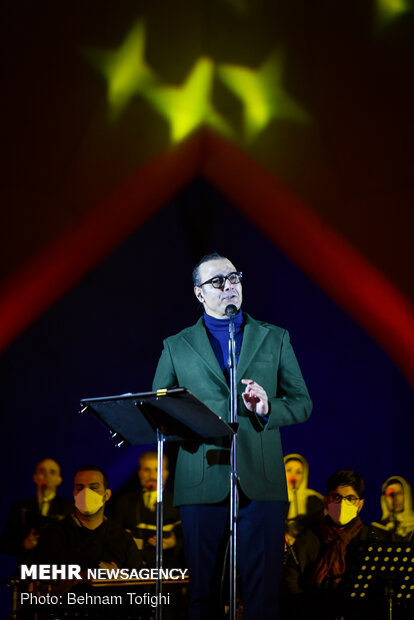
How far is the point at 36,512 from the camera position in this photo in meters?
4.70

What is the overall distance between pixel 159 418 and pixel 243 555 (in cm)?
56

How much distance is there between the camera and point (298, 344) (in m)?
5.14

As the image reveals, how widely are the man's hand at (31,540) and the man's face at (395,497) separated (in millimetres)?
2396

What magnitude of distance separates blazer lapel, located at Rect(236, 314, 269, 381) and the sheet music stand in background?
47.2 inches

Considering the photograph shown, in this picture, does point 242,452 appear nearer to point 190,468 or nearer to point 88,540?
point 190,468

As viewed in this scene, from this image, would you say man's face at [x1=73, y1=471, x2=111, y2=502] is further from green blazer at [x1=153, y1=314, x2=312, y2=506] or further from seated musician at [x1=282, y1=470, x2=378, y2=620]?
green blazer at [x1=153, y1=314, x2=312, y2=506]

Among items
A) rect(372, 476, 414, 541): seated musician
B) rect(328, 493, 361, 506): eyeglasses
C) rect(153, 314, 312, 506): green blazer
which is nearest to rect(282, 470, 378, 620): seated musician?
rect(328, 493, 361, 506): eyeglasses

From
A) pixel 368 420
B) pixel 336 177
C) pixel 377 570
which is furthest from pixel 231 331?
pixel 368 420

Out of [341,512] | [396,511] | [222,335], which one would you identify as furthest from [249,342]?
[396,511]

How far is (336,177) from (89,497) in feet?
8.64

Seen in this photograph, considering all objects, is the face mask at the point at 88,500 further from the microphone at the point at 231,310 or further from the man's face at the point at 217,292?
the microphone at the point at 231,310

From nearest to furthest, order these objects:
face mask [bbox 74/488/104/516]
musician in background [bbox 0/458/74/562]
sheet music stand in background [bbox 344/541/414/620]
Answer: sheet music stand in background [bbox 344/541/414/620] → musician in background [bbox 0/458/74/562] → face mask [bbox 74/488/104/516]

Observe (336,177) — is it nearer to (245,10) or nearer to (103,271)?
(245,10)

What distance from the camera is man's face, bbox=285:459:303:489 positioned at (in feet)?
16.4
